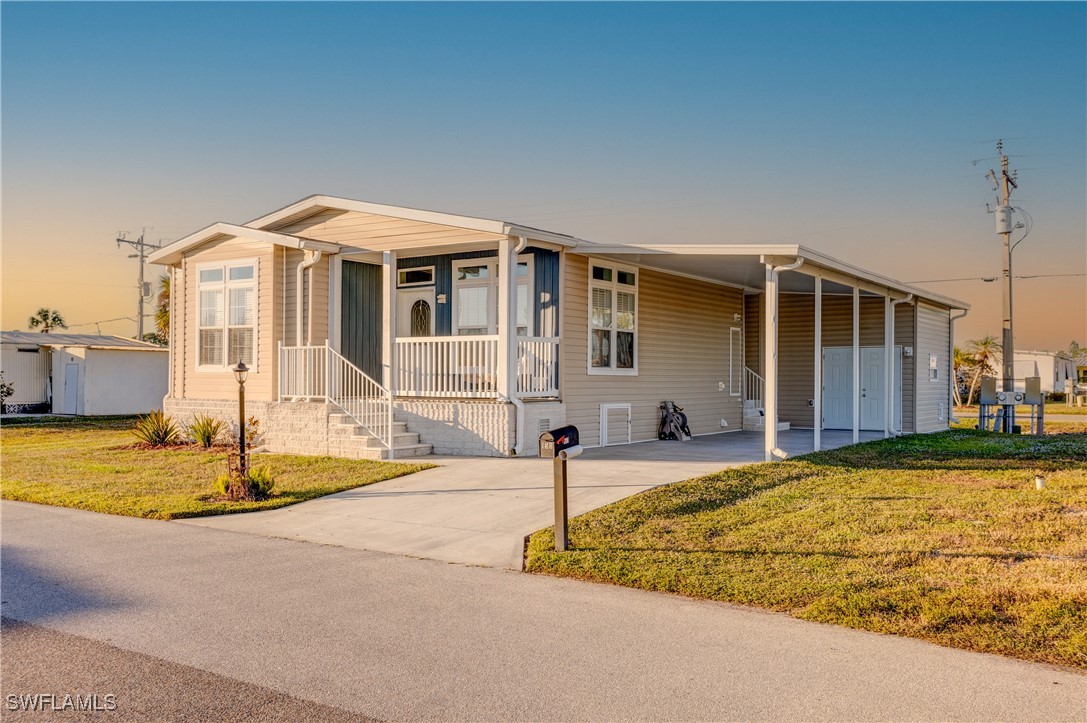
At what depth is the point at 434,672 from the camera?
14.0ft

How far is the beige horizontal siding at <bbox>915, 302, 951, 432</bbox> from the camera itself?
19297mm

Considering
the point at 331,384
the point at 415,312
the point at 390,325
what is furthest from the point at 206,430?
the point at 415,312

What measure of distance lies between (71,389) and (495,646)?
91.1 ft

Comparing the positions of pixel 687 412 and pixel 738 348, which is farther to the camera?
pixel 738 348

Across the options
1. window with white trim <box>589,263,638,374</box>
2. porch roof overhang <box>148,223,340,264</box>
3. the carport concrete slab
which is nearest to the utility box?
the carport concrete slab

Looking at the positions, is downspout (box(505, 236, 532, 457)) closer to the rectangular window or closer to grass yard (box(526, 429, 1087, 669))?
the rectangular window

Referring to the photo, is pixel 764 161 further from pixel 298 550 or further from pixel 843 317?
pixel 298 550

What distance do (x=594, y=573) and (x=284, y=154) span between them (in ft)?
47.0

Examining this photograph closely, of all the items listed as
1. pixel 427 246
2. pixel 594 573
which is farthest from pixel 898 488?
pixel 427 246

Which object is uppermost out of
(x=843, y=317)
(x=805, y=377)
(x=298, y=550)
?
(x=843, y=317)

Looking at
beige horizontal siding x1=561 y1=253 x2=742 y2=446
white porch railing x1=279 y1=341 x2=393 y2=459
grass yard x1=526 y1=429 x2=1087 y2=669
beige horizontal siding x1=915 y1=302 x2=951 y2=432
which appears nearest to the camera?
grass yard x1=526 y1=429 x2=1087 y2=669

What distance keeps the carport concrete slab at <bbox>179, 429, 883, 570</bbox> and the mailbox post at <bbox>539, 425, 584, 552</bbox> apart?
0.40 metres

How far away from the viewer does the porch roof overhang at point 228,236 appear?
13977mm

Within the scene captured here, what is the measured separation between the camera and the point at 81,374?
27625 millimetres
